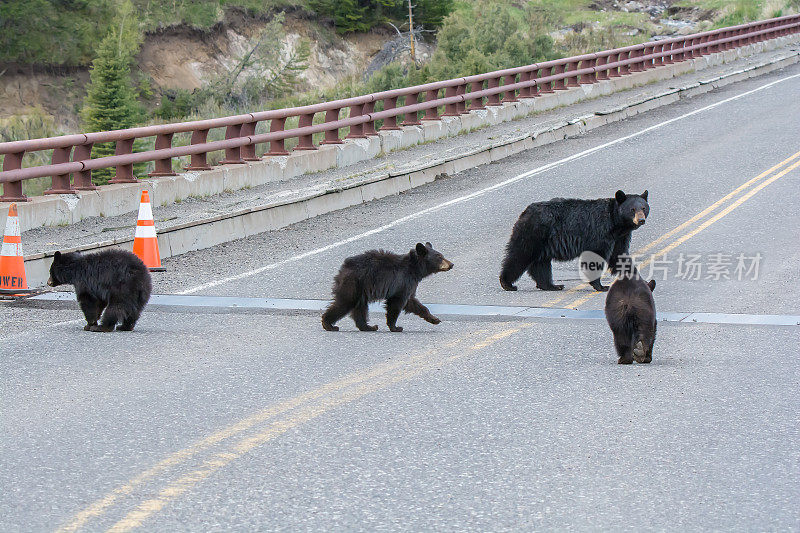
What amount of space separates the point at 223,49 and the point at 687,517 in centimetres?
5174

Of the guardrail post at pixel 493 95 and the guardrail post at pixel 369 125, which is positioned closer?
the guardrail post at pixel 369 125

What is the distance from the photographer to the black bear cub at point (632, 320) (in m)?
8.08

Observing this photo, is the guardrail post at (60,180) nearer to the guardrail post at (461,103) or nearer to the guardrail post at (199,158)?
the guardrail post at (199,158)

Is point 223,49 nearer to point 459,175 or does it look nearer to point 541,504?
point 459,175

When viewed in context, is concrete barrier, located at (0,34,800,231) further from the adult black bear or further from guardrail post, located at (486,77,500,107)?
the adult black bear

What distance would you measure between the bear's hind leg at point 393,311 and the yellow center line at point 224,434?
688mm

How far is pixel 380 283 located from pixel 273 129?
11035mm

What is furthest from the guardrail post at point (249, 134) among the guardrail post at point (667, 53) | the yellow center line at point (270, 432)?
the guardrail post at point (667, 53)

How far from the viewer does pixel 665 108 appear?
28.7m

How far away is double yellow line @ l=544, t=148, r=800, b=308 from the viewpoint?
37.4ft

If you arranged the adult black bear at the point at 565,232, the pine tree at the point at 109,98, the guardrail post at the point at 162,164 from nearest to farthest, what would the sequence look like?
1. the adult black bear at the point at 565,232
2. the guardrail post at the point at 162,164
3. the pine tree at the point at 109,98

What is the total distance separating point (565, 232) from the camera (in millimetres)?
11359

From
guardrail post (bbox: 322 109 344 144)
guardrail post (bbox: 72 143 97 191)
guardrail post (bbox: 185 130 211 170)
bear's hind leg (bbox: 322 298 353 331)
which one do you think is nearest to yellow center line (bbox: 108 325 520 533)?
bear's hind leg (bbox: 322 298 353 331)

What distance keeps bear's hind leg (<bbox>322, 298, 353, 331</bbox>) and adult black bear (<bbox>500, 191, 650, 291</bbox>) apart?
2.51 m
